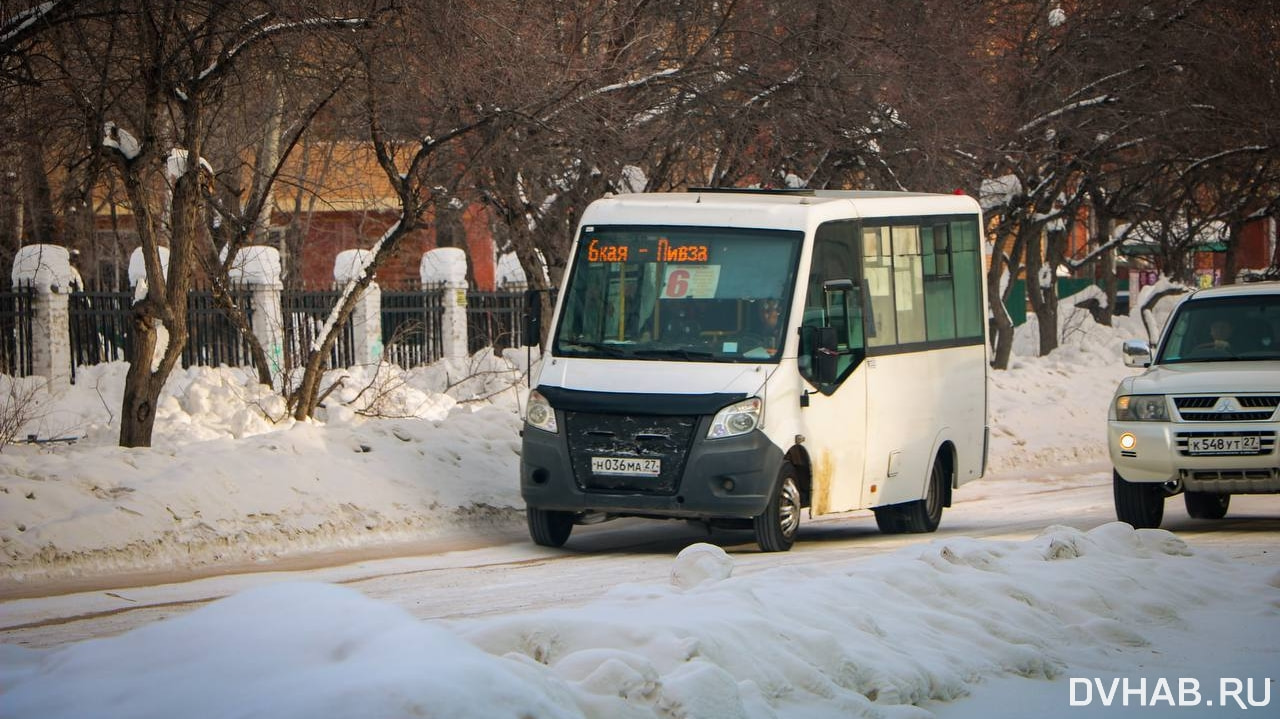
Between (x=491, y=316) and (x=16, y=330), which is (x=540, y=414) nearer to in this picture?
(x=16, y=330)

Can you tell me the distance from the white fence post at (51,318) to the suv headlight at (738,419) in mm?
12020

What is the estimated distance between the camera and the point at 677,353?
12625 mm

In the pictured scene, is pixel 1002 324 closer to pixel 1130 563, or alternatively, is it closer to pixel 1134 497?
pixel 1134 497

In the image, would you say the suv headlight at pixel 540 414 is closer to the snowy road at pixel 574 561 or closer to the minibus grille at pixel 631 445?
the minibus grille at pixel 631 445

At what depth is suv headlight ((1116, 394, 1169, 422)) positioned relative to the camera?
13.2 metres

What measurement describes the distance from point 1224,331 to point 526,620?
9.00 m

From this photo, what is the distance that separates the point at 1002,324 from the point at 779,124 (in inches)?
411

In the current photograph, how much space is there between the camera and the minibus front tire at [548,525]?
42.8 feet

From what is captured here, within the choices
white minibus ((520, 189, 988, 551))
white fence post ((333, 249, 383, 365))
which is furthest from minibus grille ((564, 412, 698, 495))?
white fence post ((333, 249, 383, 365))

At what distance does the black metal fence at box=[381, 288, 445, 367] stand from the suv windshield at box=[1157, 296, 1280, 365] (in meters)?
14.0

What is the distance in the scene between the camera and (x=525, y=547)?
13.2 meters

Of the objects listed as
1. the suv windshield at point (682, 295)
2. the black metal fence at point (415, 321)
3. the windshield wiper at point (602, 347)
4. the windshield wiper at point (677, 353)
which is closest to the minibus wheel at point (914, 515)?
the suv windshield at point (682, 295)

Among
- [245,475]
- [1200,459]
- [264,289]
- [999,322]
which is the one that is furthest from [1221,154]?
[245,475]

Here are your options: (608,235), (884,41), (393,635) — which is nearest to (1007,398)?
(884,41)
